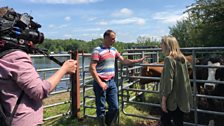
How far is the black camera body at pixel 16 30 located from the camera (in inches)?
80.8

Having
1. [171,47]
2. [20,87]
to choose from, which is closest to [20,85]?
[20,87]

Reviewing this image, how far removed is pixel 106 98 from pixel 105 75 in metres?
0.43

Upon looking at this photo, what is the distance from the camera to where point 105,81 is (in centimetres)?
556

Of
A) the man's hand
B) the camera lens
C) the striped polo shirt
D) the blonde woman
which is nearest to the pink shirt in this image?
the camera lens

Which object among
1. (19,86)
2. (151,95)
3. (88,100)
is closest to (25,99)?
(19,86)

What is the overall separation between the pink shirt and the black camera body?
8cm

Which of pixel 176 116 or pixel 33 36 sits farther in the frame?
pixel 176 116

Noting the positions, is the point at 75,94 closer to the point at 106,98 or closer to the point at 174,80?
the point at 106,98

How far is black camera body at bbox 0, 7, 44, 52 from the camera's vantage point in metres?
2.05

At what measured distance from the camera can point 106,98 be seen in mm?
5688

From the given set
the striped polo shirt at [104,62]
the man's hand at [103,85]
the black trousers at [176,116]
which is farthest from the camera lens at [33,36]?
the striped polo shirt at [104,62]

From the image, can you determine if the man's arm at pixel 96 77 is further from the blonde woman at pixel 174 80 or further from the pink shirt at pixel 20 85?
the pink shirt at pixel 20 85

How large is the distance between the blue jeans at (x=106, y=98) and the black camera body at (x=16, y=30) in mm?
3360

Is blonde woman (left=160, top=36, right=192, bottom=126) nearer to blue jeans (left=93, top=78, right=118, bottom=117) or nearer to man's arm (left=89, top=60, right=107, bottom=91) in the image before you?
man's arm (left=89, top=60, right=107, bottom=91)
